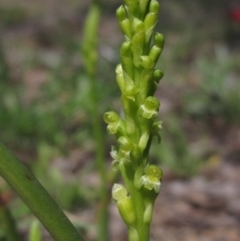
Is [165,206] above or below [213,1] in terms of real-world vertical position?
above

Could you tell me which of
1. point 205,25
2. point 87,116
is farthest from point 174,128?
point 205,25

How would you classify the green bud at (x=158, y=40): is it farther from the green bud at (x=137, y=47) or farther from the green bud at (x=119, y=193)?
the green bud at (x=119, y=193)

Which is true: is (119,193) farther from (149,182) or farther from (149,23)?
(149,23)

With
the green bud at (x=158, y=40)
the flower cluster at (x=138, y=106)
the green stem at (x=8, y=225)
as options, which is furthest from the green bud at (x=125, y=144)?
the green stem at (x=8, y=225)

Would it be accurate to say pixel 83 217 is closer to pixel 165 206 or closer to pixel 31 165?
pixel 165 206

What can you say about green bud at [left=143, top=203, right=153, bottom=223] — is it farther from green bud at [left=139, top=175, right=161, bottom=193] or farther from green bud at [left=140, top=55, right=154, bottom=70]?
green bud at [left=140, top=55, right=154, bottom=70]

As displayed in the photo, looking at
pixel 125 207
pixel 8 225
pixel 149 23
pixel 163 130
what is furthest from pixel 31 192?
pixel 163 130
